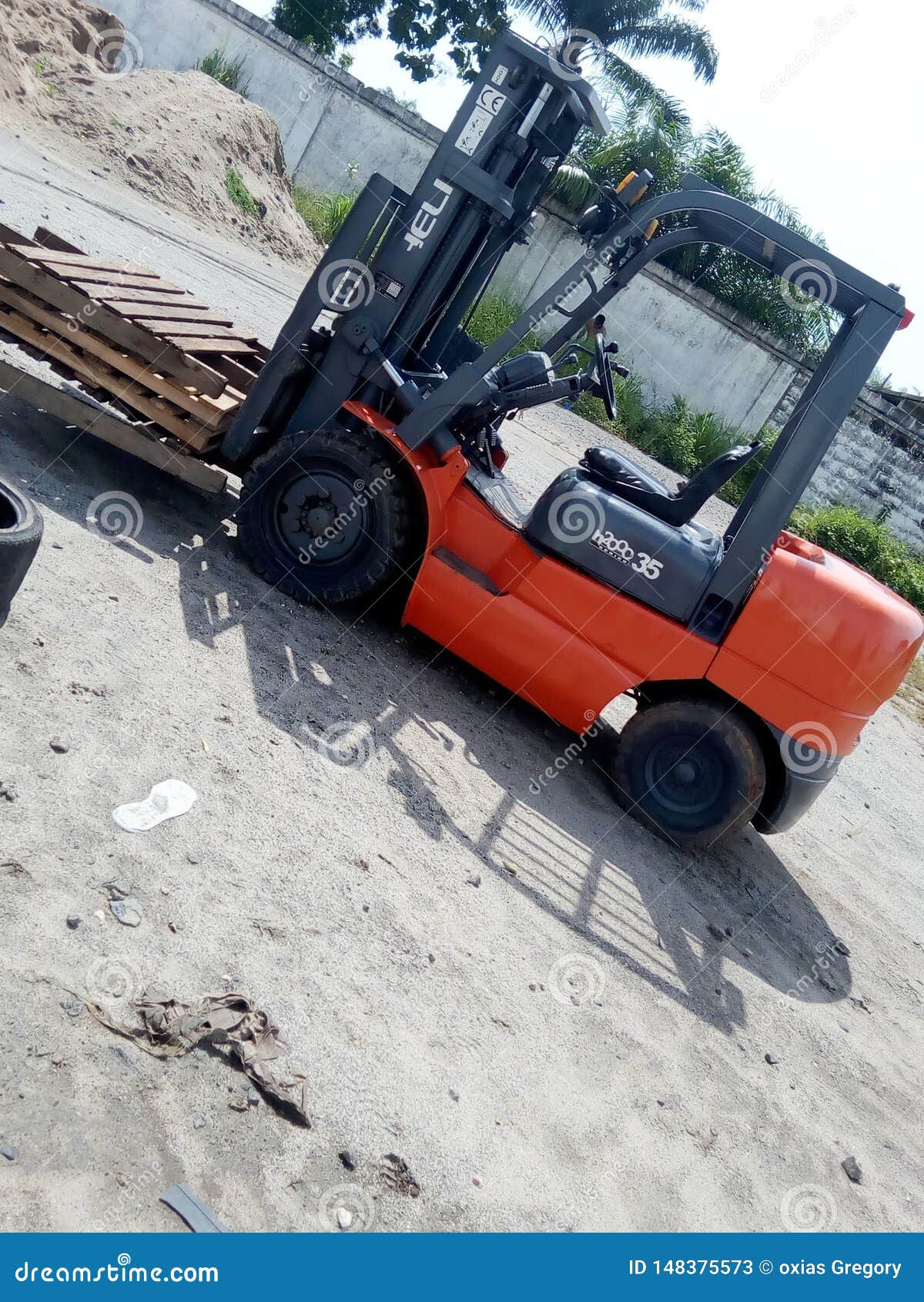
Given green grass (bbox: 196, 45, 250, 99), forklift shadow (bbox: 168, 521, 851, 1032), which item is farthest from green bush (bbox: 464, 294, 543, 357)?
forklift shadow (bbox: 168, 521, 851, 1032)

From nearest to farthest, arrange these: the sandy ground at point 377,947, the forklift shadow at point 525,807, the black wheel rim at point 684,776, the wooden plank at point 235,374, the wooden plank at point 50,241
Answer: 1. the sandy ground at point 377,947
2. the forklift shadow at point 525,807
3. the black wheel rim at point 684,776
4. the wooden plank at point 235,374
5. the wooden plank at point 50,241

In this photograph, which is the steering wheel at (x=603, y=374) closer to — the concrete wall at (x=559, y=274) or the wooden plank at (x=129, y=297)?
the wooden plank at (x=129, y=297)

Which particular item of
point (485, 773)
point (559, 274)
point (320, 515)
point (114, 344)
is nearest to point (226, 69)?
point (559, 274)

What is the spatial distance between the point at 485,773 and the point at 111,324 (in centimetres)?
318

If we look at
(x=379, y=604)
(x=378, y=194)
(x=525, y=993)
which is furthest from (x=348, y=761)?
(x=378, y=194)

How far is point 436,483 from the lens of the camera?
5672 millimetres

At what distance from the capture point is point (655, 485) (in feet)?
19.4

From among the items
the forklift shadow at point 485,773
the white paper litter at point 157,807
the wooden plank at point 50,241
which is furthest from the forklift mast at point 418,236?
the white paper litter at point 157,807

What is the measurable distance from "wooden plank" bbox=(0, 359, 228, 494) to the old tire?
64.0 inches

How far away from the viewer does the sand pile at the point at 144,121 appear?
57.8 ft

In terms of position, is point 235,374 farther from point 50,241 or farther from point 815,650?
point 815,650

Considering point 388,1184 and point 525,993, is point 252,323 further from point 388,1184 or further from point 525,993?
point 388,1184

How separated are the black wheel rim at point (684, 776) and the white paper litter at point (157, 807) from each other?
274 centimetres

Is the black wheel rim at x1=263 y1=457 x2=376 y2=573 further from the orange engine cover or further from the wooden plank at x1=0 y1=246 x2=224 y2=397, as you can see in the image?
the orange engine cover
